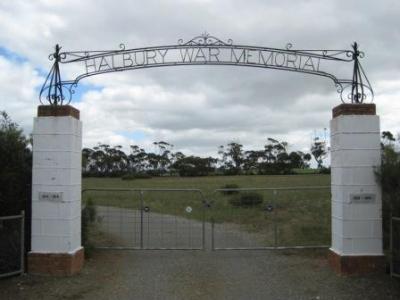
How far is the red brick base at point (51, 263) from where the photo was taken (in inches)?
360

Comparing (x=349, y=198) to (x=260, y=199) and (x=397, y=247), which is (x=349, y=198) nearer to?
(x=397, y=247)

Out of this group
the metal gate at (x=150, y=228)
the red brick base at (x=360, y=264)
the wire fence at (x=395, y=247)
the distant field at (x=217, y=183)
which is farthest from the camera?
the distant field at (x=217, y=183)

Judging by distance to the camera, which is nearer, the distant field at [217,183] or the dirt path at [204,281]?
the dirt path at [204,281]

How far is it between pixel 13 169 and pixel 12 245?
1.38 m

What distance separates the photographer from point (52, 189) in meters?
9.25

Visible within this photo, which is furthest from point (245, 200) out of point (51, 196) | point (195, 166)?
point (195, 166)

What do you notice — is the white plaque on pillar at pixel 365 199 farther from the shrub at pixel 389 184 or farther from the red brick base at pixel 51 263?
the red brick base at pixel 51 263

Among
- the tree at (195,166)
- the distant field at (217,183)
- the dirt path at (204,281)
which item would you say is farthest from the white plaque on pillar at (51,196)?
the tree at (195,166)

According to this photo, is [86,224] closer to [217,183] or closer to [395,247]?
[395,247]

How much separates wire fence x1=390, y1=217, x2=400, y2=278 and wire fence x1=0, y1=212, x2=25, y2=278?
6382 mm

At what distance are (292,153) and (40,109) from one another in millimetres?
89346

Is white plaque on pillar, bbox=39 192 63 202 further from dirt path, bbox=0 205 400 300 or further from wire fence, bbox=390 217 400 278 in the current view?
wire fence, bbox=390 217 400 278

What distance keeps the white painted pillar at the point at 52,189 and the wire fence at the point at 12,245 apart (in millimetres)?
235

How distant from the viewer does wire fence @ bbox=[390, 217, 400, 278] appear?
8.50 m
